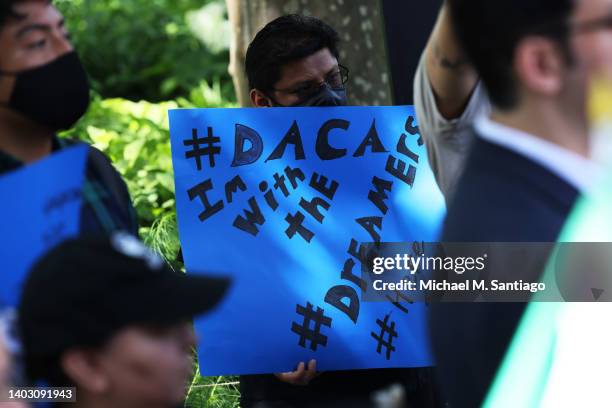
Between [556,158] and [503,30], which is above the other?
[503,30]

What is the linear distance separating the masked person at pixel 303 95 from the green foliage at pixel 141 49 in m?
5.87

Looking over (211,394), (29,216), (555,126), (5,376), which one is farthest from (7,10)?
(211,394)

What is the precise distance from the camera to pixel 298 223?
11.5 feet

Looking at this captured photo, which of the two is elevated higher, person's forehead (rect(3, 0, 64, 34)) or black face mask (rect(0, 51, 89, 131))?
person's forehead (rect(3, 0, 64, 34))

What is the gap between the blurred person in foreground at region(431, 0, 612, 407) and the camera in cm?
206

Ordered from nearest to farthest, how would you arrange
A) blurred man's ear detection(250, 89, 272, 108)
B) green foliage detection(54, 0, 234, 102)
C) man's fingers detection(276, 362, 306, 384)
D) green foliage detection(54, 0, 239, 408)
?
man's fingers detection(276, 362, 306, 384) → blurred man's ear detection(250, 89, 272, 108) → green foliage detection(54, 0, 239, 408) → green foliage detection(54, 0, 234, 102)

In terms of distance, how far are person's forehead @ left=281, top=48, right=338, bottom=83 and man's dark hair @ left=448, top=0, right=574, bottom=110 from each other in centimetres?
157

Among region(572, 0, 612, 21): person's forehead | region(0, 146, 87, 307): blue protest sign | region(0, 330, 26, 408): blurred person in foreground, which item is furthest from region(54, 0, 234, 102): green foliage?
region(572, 0, 612, 21): person's forehead

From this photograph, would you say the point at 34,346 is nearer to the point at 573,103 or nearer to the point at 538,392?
the point at 538,392

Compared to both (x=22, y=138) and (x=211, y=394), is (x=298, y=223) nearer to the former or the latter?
(x=22, y=138)

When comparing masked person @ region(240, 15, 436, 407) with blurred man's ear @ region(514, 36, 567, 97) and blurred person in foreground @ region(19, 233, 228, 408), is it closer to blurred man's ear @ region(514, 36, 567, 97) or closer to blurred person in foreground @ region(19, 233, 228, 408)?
blurred person in foreground @ region(19, 233, 228, 408)

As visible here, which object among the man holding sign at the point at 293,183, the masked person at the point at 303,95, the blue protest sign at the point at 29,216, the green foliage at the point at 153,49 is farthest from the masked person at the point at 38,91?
the green foliage at the point at 153,49

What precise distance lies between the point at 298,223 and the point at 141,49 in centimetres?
729

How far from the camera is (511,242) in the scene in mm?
2105
